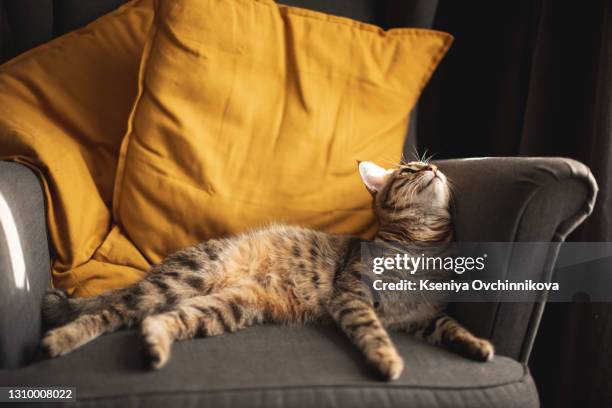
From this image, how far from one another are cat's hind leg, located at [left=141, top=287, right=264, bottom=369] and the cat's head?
0.42 metres

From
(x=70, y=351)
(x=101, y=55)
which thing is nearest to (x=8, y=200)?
(x=70, y=351)

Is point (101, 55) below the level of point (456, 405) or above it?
above

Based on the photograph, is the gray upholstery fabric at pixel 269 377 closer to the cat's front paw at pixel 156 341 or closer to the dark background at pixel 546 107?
the cat's front paw at pixel 156 341

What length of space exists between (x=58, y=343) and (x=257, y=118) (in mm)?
736

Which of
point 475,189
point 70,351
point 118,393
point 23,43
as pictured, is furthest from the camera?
point 23,43

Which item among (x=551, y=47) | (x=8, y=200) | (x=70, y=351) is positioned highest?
(x=551, y=47)

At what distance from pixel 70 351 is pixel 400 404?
600 millimetres

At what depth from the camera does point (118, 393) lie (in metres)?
0.76

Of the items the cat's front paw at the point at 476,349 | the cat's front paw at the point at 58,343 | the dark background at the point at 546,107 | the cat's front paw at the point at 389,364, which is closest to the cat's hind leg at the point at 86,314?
the cat's front paw at the point at 58,343

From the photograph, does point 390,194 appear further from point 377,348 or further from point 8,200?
point 8,200

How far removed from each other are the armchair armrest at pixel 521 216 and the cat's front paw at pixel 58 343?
2.61 ft

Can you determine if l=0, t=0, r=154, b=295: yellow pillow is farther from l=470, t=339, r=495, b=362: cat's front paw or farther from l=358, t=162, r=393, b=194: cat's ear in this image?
l=470, t=339, r=495, b=362: cat's front paw

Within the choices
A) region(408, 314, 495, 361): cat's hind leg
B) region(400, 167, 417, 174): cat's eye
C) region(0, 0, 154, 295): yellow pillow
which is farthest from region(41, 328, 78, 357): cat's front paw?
region(400, 167, 417, 174): cat's eye

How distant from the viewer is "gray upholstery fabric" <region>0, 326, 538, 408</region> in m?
0.77
